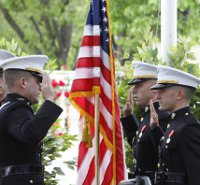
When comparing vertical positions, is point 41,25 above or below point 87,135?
above

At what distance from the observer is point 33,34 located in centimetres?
2856

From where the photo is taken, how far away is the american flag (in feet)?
24.6

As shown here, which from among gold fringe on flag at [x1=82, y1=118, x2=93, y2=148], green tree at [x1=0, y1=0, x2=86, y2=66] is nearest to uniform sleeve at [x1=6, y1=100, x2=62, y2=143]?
gold fringe on flag at [x1=82, y1=118, x2=93, y2=148]

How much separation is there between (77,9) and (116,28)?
7020 mm

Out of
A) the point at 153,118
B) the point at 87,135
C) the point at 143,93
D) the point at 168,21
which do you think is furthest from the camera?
the point at 168,21

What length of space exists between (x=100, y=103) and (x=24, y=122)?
1.23m

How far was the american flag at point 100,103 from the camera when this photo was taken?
24.6ft

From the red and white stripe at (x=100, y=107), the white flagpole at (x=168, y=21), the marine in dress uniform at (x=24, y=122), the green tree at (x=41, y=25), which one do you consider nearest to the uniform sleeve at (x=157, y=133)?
the red and white stripe at (x=100, y=107)

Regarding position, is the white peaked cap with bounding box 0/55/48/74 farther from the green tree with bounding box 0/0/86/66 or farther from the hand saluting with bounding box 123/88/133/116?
the green tree with bounding box 0/0/86/66

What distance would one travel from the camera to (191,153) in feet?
21.6

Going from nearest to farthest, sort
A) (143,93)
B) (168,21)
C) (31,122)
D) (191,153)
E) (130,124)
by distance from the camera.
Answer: (31,122)
(191,153)
(143,93)
(130,124)
(168,21)

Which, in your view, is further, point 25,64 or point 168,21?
point 168,21

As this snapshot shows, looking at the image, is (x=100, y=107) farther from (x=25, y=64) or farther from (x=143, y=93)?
(x=25, y=64)

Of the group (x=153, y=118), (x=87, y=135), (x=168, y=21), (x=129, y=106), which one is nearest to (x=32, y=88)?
(x=87, y=135)
